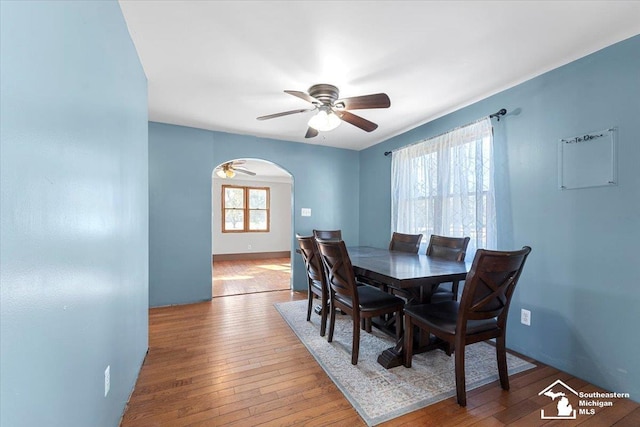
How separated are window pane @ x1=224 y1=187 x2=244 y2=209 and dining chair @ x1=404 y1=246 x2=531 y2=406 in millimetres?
6423

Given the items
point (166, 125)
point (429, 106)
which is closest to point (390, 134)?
point (429, 106)

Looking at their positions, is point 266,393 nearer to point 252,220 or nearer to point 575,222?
point 575,222

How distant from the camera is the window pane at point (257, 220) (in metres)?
7.63

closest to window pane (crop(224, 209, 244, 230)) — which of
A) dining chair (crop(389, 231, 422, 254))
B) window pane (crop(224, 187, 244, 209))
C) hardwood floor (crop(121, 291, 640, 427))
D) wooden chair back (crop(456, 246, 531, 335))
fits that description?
window pane (crop(224, 187, 244, 209))

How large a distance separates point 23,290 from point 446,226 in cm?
328

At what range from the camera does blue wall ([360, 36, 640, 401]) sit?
179cm

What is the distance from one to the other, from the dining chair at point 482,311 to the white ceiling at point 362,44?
4.83 ft

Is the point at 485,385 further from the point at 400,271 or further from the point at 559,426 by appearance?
the point at 400,271

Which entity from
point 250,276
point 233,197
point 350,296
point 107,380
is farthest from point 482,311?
point 233,197

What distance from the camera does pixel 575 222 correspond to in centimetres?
204

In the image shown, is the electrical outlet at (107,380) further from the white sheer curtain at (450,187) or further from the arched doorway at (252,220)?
the arched doorway at (252,220)

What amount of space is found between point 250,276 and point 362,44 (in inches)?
181

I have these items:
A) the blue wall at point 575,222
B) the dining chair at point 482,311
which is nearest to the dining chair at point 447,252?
the blue wall at point 575,222

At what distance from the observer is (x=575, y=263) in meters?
2.03
